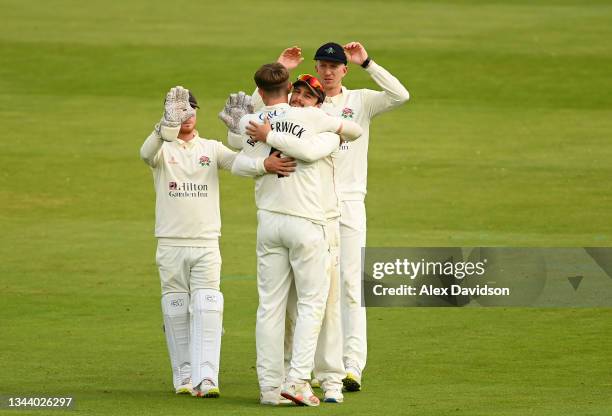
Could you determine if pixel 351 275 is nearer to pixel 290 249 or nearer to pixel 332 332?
pixel 332 332

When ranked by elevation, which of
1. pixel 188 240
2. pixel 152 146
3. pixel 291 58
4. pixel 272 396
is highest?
pixel 291 58

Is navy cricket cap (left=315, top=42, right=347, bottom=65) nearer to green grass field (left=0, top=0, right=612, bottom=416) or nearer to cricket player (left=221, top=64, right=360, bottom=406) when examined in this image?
cricket player (left=221, top=64, right=360, bottom=406)

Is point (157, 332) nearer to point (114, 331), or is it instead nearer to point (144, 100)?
point (114, 331)

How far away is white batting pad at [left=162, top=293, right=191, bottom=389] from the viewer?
9.07 metres

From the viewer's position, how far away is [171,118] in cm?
875

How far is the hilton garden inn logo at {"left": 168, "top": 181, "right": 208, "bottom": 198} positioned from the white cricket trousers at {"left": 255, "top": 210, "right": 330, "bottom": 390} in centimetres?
71

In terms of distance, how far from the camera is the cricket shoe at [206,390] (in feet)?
28.5

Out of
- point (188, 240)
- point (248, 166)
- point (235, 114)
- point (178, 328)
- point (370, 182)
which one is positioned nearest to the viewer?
point (248, 166)

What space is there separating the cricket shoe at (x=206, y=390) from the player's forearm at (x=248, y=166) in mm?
1375

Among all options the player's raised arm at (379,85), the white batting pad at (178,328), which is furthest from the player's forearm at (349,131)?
the white batting pad at (178,328)

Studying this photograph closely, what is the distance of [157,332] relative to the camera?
37.9 feet

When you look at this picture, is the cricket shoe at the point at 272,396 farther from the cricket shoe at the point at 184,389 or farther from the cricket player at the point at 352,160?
the cricket player at the point at 352,160

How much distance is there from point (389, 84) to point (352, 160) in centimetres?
60

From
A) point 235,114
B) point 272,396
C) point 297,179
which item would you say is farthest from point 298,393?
point 235,114
